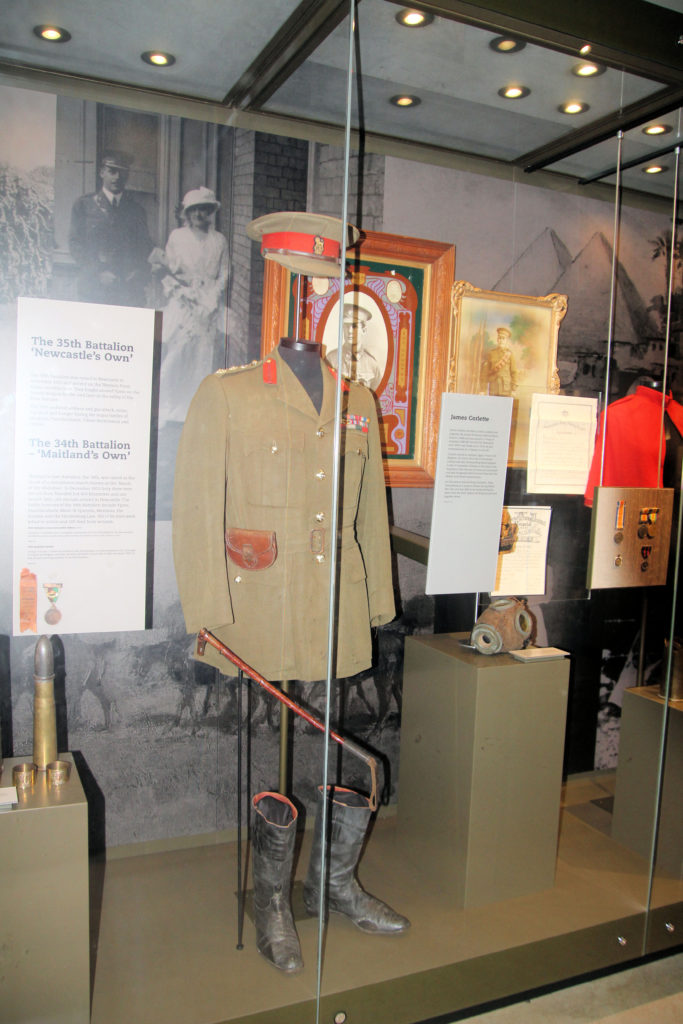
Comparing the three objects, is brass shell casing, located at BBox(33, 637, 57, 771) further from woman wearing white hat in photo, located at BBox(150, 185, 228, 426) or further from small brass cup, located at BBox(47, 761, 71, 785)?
woman wearing white hat in photo, located at BBox(150, 185, 228, 426)

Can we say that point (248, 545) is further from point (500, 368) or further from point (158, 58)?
point (158, 58)

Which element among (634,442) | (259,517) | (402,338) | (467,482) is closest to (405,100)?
(402,338)

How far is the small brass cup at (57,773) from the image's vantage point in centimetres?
192

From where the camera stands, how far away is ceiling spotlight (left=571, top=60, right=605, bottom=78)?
225 cm

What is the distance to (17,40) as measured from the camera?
170cm

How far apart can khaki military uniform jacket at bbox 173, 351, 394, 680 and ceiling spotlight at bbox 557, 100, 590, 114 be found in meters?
1.09

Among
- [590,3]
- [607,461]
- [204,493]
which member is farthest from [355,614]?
[590,3]

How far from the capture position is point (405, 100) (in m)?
2.13

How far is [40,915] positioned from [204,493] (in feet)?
3.49

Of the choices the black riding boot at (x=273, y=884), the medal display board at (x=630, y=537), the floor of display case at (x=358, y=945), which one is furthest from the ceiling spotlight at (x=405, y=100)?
the floor of display case at (x=358, y=945)

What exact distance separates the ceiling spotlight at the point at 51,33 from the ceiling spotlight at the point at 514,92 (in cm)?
118

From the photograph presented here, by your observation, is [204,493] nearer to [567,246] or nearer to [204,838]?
[204,838]

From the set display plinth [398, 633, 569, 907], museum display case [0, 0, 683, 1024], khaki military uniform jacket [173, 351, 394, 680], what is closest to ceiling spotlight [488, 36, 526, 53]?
museum display case [0, 0, 683, 1024]

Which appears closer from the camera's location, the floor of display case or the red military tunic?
the floor of display case
